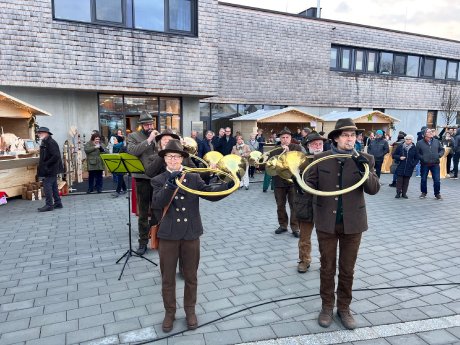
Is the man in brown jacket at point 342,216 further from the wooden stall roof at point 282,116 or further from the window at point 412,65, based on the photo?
the window at point 412,65

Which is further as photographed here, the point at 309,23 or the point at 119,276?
the point at 309,23

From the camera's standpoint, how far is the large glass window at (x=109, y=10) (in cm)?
1209

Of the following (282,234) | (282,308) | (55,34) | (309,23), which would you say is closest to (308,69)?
(309,23)

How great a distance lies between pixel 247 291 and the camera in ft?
14.2

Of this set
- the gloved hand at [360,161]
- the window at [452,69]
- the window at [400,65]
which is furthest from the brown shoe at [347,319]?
the window at [452,69]

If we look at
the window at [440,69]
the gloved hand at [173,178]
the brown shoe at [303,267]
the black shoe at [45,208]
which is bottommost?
the black shoe at [45,208]

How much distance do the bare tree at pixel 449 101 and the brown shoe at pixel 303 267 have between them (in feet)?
77.2

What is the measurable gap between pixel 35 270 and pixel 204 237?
2864 millimetres

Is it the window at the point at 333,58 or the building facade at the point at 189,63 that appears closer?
the building facade at the point at 189,63

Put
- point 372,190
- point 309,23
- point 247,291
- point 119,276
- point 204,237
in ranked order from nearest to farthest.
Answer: point 372,190 → point 247,291 → point 119,276 → point 204,237 → point 309,23

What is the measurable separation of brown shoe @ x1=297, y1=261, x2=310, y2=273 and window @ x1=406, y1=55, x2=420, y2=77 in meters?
21.6

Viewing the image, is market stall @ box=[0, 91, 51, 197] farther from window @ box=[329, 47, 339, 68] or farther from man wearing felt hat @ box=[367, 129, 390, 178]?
window @ box=[329, 47, 339, 68]

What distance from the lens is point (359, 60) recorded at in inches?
808

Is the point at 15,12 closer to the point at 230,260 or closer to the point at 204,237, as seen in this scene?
the point at 204,237
